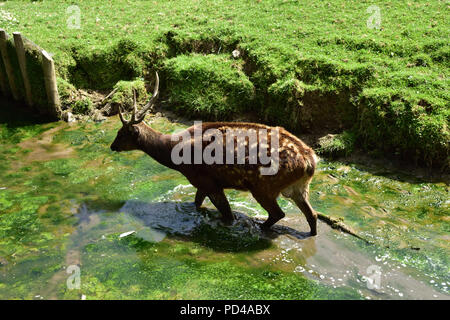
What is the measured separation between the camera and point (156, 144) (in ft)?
24.0

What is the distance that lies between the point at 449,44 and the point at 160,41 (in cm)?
720

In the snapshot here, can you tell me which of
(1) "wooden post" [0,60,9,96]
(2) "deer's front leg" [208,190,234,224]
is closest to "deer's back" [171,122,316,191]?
(2) "deer's front leg" [208,190,234,224]

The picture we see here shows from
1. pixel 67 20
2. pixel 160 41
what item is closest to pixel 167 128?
pixel 160 41

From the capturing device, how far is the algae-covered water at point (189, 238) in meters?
5.31

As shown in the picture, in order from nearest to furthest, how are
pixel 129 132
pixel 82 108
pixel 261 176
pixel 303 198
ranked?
pixel 261 176
pixel 303 198
pixel 129 132
pixel 82 108

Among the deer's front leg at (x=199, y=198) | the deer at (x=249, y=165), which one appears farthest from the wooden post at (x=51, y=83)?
the deer's front leg at (x=199, y=198)

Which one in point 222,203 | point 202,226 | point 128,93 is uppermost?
point 128,93

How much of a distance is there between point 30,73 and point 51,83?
2.71 ft

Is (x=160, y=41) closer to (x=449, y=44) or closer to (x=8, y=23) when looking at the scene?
(x=8, y=23)

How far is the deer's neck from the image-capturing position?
7.23 metres

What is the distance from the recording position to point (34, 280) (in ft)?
17.6

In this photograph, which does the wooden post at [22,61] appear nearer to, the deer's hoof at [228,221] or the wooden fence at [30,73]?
the wooden fence at [30,73]

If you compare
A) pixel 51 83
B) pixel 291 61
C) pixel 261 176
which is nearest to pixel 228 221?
pixel 261 176

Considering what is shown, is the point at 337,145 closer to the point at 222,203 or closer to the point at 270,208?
the point at 270,208
